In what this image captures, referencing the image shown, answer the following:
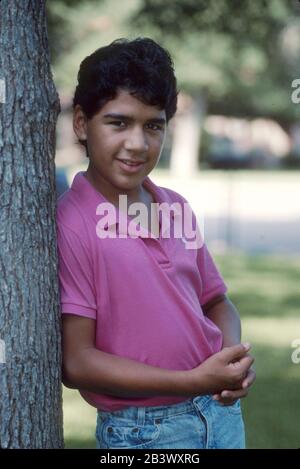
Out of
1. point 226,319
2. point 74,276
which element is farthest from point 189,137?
point 74,276

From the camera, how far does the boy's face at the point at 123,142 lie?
2.64 metres

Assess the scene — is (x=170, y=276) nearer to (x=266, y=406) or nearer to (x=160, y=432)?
(x=160, y=432)

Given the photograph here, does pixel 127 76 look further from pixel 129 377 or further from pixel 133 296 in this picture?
pixel 129 377

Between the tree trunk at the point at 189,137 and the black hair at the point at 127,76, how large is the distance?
3233 centimetres

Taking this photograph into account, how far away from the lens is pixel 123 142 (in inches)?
104

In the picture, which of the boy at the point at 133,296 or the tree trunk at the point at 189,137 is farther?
the tree trunk at the point at 189,137

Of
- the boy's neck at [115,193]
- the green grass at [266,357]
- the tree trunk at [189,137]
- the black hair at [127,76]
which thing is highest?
the tree trunk at [189,137]

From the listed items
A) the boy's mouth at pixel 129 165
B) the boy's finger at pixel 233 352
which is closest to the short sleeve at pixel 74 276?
the boy's mouth at pixel 129 165

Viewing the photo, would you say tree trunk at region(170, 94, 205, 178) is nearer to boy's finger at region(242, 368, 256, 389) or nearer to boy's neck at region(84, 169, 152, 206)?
boy's neck at region(84, 169, 152, 206)

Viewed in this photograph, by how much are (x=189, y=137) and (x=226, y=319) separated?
109ft

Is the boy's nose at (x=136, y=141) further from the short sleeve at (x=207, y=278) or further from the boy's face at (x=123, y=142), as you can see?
the short sleeve at (x=207, y=278)

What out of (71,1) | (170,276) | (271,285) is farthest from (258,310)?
(170,276)

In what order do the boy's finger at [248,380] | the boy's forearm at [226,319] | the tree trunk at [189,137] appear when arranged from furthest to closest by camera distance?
the tree trunk at [189,137] < the boy's forearm at [226,319] < the boy's finger at [248,380]

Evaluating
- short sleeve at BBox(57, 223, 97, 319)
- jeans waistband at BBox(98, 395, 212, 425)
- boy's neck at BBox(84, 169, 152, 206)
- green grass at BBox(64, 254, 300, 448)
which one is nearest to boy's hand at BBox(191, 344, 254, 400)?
jeans waistband at BBox(98, 395, 212, 425)
